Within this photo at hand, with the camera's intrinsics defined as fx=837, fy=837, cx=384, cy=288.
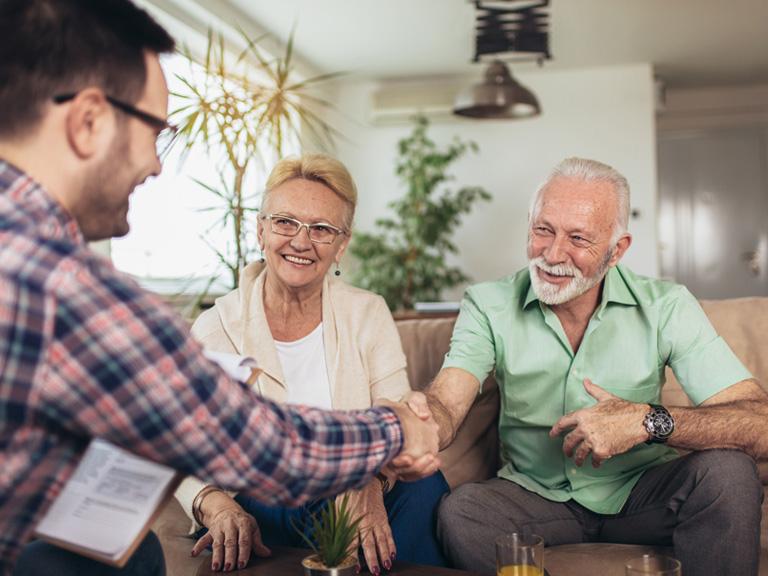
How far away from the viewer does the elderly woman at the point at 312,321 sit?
204 cm

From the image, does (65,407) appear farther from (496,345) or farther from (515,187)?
(515,187)

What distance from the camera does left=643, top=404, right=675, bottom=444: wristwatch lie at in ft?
5.72

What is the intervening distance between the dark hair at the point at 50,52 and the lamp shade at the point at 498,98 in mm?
3955

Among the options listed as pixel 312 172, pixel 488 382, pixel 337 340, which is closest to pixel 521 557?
pixel 337 340

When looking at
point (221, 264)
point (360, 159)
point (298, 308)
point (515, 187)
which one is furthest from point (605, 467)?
point (360, 159)

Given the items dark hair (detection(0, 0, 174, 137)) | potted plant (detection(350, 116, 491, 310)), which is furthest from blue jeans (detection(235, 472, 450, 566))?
potted plant (detection(350, 116, 491, 310))

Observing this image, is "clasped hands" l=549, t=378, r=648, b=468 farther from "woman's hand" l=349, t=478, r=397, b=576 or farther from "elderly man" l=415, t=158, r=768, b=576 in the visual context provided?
"woman's hand" l=349, t=478, r=397, b=576

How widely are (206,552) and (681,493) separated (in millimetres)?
1045

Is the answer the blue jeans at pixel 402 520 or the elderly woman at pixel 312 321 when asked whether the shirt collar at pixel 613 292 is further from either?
the blue jeans at pixel 402 520

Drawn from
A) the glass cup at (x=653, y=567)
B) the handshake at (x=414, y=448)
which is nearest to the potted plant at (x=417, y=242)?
the handshake at (x=414, y=448)

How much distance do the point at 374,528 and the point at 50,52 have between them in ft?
3.65

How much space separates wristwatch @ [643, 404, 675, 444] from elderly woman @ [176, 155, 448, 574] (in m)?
0.52

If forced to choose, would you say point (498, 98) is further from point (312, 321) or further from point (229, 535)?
point (229, 535)

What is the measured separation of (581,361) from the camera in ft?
6.72
